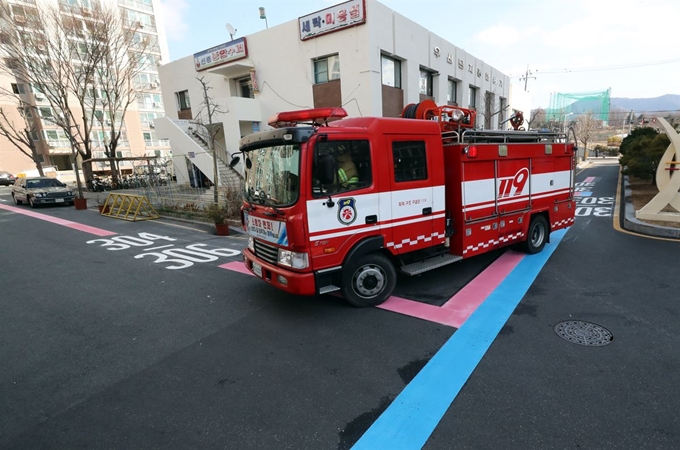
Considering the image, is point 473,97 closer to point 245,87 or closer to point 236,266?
point 245,87

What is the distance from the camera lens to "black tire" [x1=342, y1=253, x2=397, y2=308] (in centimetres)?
464

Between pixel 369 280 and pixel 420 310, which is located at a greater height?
pixel 369 280

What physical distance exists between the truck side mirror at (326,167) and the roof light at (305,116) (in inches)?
38.6

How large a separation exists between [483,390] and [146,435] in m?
2.94

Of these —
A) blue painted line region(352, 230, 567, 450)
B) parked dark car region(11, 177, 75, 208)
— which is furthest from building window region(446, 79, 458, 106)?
parked dark car region(11, 177, 75, 208)

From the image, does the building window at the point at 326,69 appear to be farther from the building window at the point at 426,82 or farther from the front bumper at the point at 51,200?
the front bumper at the point at 51,200

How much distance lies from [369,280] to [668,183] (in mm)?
8667

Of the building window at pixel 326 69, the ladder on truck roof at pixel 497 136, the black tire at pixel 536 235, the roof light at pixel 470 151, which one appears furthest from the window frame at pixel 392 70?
the roof light at pixel 470 151

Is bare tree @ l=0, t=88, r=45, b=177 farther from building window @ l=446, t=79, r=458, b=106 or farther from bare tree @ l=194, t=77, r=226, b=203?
building window @ l=446, t=79, r=458, b=106

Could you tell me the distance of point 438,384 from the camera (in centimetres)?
317

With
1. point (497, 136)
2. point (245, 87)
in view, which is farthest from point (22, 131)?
point (497, 136)

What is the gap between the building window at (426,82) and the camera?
59.8 feet

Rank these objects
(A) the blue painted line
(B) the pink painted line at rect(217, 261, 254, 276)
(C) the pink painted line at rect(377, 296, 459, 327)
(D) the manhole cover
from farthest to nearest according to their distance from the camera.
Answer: (B) the pink painted line at rect(217, 261, 254, 276) → (C) the pink painted line at rect(377, 296, 459, 327) → (D) the manhole cover → (A) the blue painted line

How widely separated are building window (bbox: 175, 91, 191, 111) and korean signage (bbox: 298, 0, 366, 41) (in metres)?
10.5
